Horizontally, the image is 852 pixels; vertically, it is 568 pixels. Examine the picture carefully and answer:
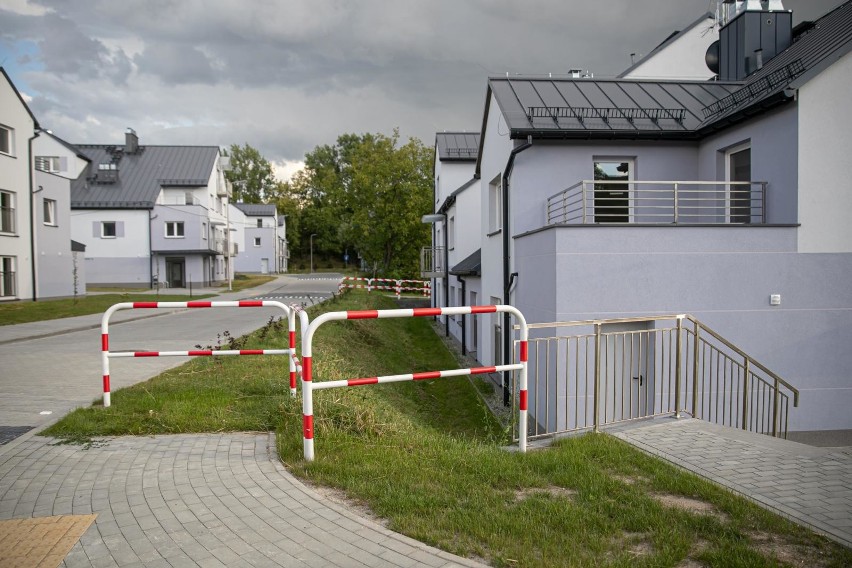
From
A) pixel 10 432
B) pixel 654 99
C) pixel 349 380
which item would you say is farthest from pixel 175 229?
pixel 349 380

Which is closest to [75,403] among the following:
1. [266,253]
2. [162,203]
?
[162,203]

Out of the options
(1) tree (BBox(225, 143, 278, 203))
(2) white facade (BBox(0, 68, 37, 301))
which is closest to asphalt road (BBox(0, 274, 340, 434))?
(2) white facade (BBox(0, 68, 37, 301))

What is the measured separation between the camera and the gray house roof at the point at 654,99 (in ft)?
38.0

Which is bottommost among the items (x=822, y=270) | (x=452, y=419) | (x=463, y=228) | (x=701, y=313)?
(x=452, y=419)

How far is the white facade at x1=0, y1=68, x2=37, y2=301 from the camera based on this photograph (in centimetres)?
2686

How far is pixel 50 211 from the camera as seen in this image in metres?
30.5

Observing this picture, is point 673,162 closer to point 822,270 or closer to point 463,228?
point 822,270

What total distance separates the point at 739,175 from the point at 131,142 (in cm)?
4705

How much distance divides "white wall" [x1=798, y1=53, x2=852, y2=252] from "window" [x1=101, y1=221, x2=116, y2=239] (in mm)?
44657

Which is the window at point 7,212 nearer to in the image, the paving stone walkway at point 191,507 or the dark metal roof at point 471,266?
the dark metal roof at point 471,266

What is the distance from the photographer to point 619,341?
11.4 meters

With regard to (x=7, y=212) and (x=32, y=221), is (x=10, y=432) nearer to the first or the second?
(x=7, y=212)

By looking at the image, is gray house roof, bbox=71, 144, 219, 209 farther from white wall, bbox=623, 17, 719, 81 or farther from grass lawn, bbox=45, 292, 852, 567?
grass lawn, bbox=45, 292, 852, 567

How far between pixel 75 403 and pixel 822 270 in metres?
11.7
